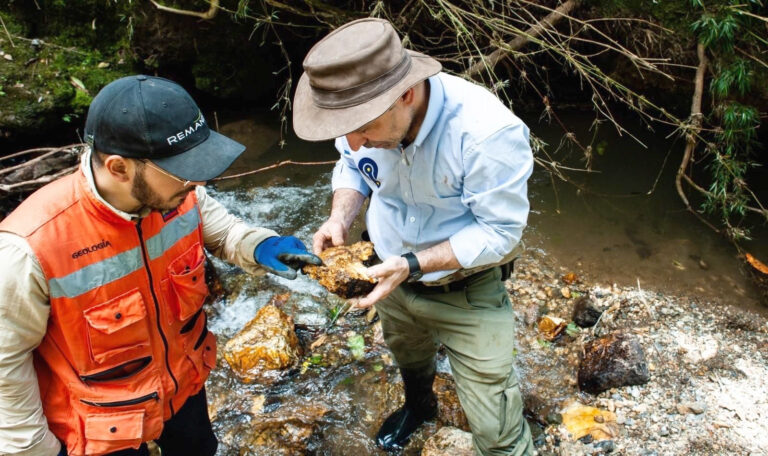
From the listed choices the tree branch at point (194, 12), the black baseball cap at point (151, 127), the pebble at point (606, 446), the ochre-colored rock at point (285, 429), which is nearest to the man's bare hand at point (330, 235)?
the black baseball cap at point (151, 127)

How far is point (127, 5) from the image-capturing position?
543cm

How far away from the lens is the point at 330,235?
8.20ft

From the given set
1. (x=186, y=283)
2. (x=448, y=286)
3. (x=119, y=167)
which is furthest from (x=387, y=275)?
(x=119, y=167)

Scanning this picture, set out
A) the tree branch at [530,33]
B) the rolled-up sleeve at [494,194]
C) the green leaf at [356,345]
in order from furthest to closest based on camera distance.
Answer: the tree branch at [530,33]
the green leaf at [356,345]
the rolled-up sleeve at [494,194]

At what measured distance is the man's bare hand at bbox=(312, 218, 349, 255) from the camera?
8.15 ft

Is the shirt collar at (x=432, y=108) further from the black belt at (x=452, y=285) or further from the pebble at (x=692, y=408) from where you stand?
the pebble at (x=692, y=408)

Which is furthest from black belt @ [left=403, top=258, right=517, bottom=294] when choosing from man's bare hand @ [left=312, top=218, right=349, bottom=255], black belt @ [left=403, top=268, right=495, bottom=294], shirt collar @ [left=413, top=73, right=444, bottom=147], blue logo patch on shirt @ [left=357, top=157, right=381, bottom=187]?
shirt collar @ [left=413, top=73, right=444, bottom=147]

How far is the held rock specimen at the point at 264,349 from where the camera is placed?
139 inches

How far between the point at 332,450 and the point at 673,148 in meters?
4.91

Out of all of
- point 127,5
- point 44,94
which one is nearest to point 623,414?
point 44,94

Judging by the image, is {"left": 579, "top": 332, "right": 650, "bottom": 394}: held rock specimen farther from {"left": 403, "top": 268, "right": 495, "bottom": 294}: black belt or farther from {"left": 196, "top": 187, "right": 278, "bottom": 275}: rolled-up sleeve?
{"left": 196, "top": 187, "right": 278, "bottom": 275}: rolled-up sleeve

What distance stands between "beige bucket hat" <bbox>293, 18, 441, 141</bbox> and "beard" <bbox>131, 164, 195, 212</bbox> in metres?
0.49

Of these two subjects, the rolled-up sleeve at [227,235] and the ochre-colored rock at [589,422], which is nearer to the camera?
the rolled-up sleeve at [227,235]

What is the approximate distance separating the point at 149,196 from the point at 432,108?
1.05m
